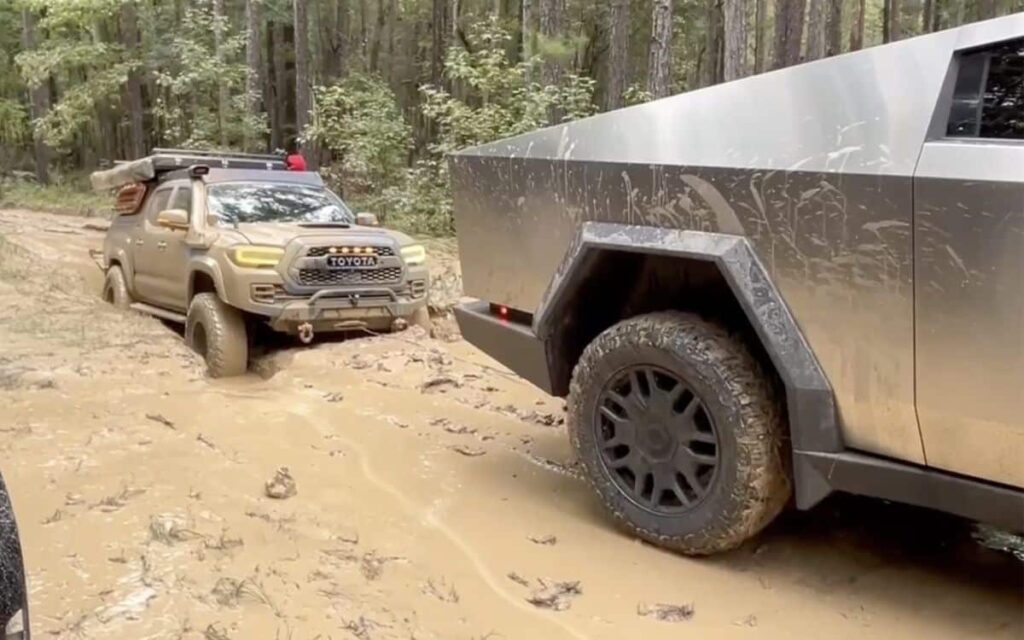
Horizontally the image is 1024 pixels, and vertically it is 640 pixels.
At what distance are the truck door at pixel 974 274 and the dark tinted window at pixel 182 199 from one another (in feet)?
24.5

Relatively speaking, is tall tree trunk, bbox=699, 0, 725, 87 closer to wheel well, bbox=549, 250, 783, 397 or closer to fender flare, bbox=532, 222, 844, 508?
wheel well, bbox=549, 250, 783, 397

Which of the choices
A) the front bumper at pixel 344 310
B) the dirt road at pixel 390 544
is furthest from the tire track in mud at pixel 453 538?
the front bumper at pixel 344 310

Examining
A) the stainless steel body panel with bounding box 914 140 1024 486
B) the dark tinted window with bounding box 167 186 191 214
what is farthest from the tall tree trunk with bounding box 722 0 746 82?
the stainless steel body panel with bounding box 914 140 1024 486

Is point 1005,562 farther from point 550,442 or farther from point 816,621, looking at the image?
point 550,442

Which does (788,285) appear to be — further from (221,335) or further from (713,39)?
(713,39)

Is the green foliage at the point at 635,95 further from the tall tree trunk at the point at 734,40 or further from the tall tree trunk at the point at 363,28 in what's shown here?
the tall tree trunk at the point at 363,28

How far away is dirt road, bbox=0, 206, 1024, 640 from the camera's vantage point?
3.14m

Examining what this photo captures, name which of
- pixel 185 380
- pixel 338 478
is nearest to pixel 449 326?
pixel 185 380

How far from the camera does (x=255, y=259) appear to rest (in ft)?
25.5

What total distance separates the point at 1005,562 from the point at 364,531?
2651 millimetres

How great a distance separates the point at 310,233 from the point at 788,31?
10.2 metres

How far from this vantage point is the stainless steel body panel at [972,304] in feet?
8.85

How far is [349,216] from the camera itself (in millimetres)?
9305

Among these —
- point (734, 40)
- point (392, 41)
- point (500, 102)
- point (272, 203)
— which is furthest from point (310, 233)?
point (392, 41)
